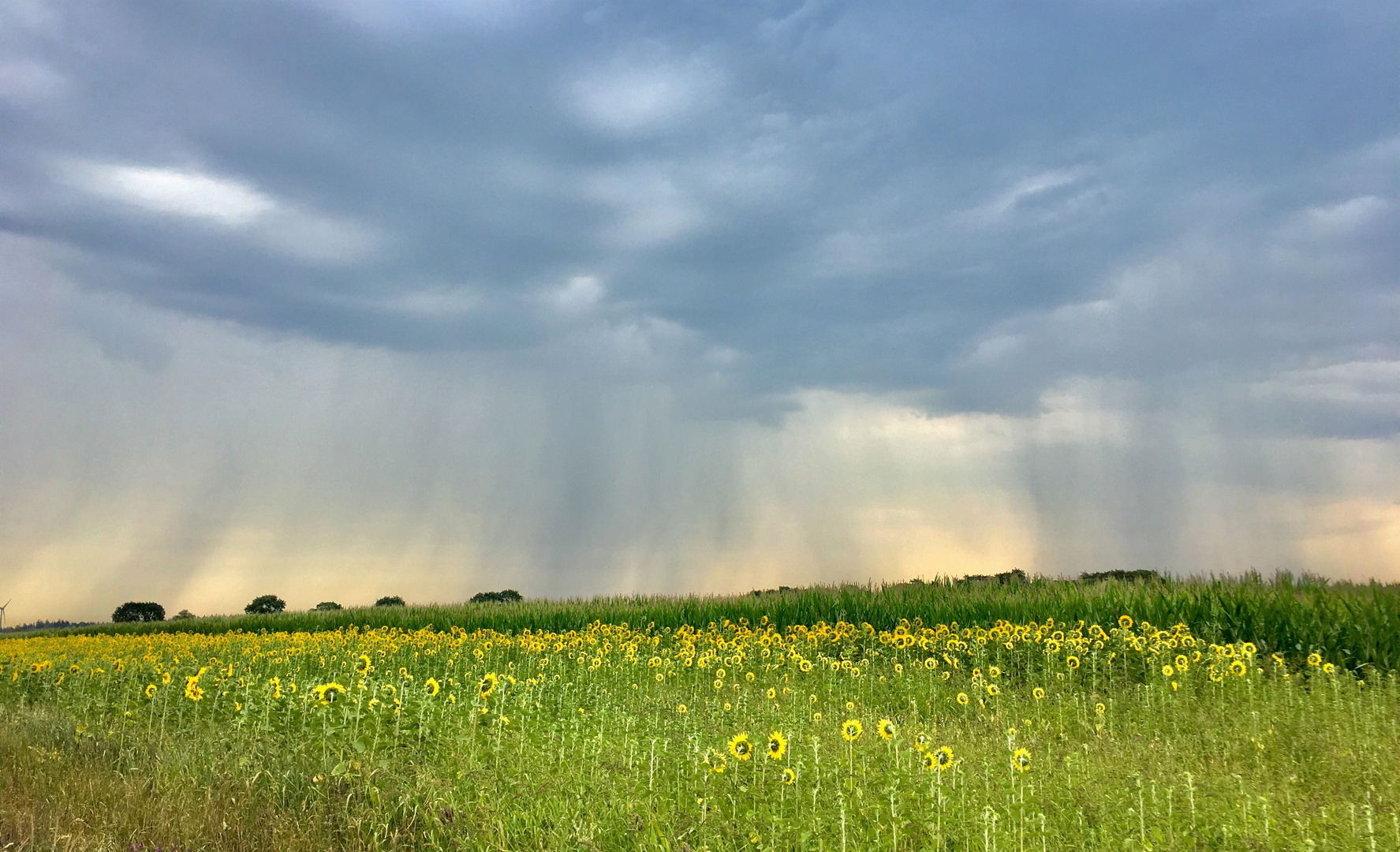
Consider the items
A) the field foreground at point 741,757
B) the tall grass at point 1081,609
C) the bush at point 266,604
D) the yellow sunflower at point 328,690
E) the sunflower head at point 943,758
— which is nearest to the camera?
the sunflower head at point 943,758

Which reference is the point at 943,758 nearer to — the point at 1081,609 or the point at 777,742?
the point at 777,742

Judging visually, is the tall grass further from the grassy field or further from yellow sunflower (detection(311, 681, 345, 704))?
yellow sunflower (detection(311, 681, 345, 704))

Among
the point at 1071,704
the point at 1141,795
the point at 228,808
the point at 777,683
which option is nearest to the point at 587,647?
the point at 777,683

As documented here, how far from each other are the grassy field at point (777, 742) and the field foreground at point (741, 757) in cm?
4

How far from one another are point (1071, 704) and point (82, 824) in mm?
10371

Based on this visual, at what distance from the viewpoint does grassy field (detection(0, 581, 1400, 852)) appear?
595 centimetres

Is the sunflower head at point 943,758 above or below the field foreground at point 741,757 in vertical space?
above

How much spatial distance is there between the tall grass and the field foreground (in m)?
0.83

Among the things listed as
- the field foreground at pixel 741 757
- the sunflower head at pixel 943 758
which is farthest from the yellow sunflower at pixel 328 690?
the sunflower head at pixel 943 758

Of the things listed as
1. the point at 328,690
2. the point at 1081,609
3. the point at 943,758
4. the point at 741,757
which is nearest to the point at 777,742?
the point at 741,757

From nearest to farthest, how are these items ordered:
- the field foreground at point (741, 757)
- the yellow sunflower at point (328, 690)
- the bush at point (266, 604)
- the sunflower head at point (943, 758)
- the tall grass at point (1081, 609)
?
the sunflower head at point (943, 758) → the field foreground at point (741, 757) → the yellow sunflower at point (328, 690) → the tall grass at point (1081, 609) → the bush at point (266, 604)

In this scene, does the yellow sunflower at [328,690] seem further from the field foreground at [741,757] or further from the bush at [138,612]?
the bush at [138,612]

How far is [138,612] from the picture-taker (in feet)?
178

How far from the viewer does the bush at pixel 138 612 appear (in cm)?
5375
